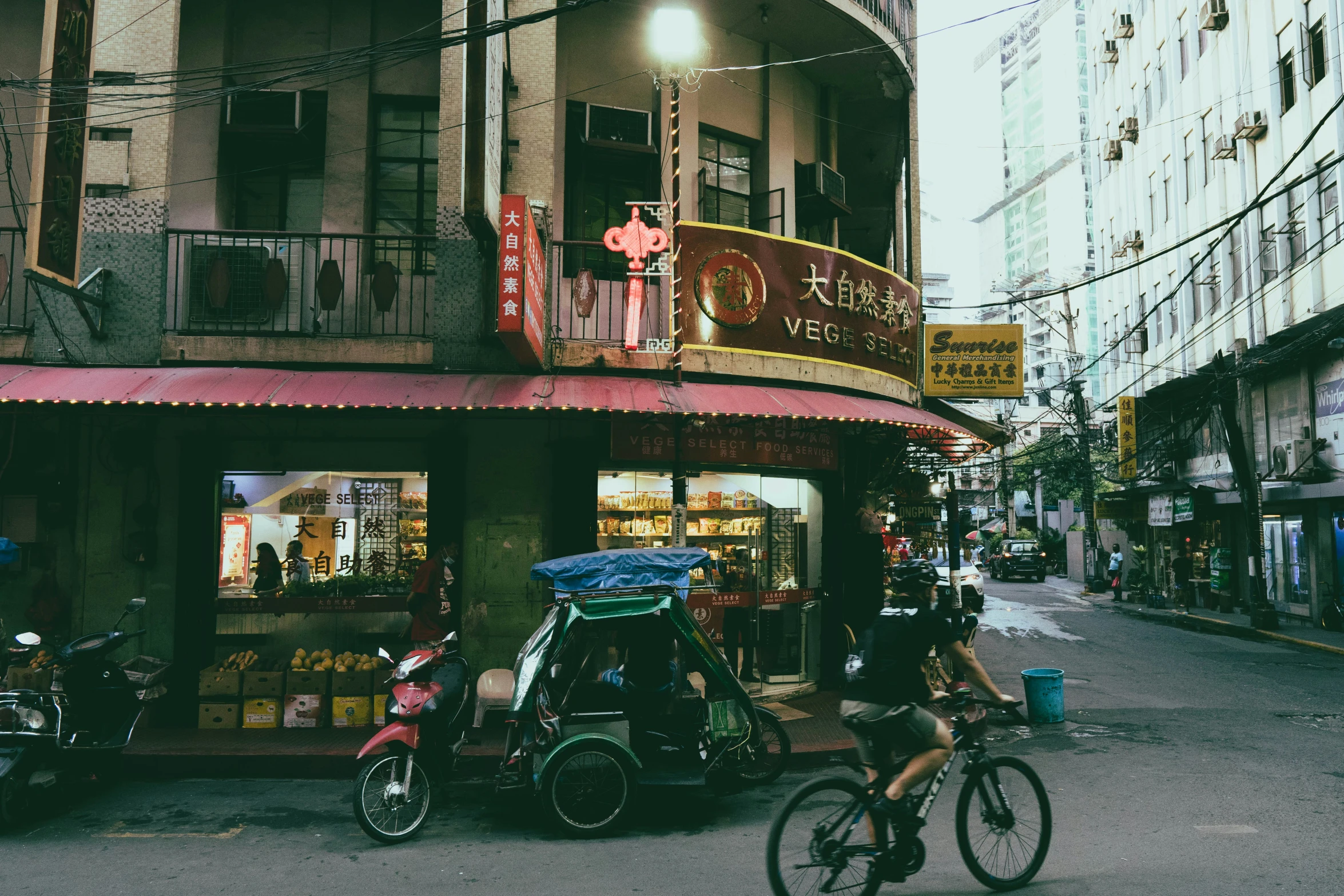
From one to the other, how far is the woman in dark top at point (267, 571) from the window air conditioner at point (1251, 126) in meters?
25.8

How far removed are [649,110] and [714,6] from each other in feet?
5.32

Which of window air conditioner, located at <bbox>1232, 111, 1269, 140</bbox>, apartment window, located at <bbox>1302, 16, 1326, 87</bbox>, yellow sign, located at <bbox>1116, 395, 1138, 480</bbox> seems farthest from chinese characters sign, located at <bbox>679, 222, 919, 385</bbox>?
yellow sign, located at <bbox>1116, 395, 1138, 480</bbox>

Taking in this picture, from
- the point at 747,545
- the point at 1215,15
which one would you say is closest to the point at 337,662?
the point at 747,545

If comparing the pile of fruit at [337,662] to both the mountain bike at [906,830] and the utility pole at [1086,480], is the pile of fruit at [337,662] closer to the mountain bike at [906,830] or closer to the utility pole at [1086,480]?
the mountain bike at [906,830]

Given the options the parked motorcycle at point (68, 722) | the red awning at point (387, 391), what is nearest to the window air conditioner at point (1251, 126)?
the red awning at point (387, 391)

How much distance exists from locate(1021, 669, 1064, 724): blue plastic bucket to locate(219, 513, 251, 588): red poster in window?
899 cm

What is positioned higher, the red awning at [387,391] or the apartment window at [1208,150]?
the apartment window at [1208,150]

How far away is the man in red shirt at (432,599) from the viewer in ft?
30.5

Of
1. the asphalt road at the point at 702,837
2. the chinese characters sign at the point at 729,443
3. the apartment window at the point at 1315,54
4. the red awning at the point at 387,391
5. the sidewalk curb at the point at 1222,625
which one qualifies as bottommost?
the sidewalk curb at the point at 1222,625

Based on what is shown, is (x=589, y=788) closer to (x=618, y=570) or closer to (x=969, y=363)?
(x=618, y=570)

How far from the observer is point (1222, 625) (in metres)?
21.7

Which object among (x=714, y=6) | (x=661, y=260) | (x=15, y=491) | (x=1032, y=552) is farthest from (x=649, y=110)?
(x=1032, y=552)

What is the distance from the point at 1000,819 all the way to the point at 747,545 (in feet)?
21.8

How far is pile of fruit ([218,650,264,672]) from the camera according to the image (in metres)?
9.69
